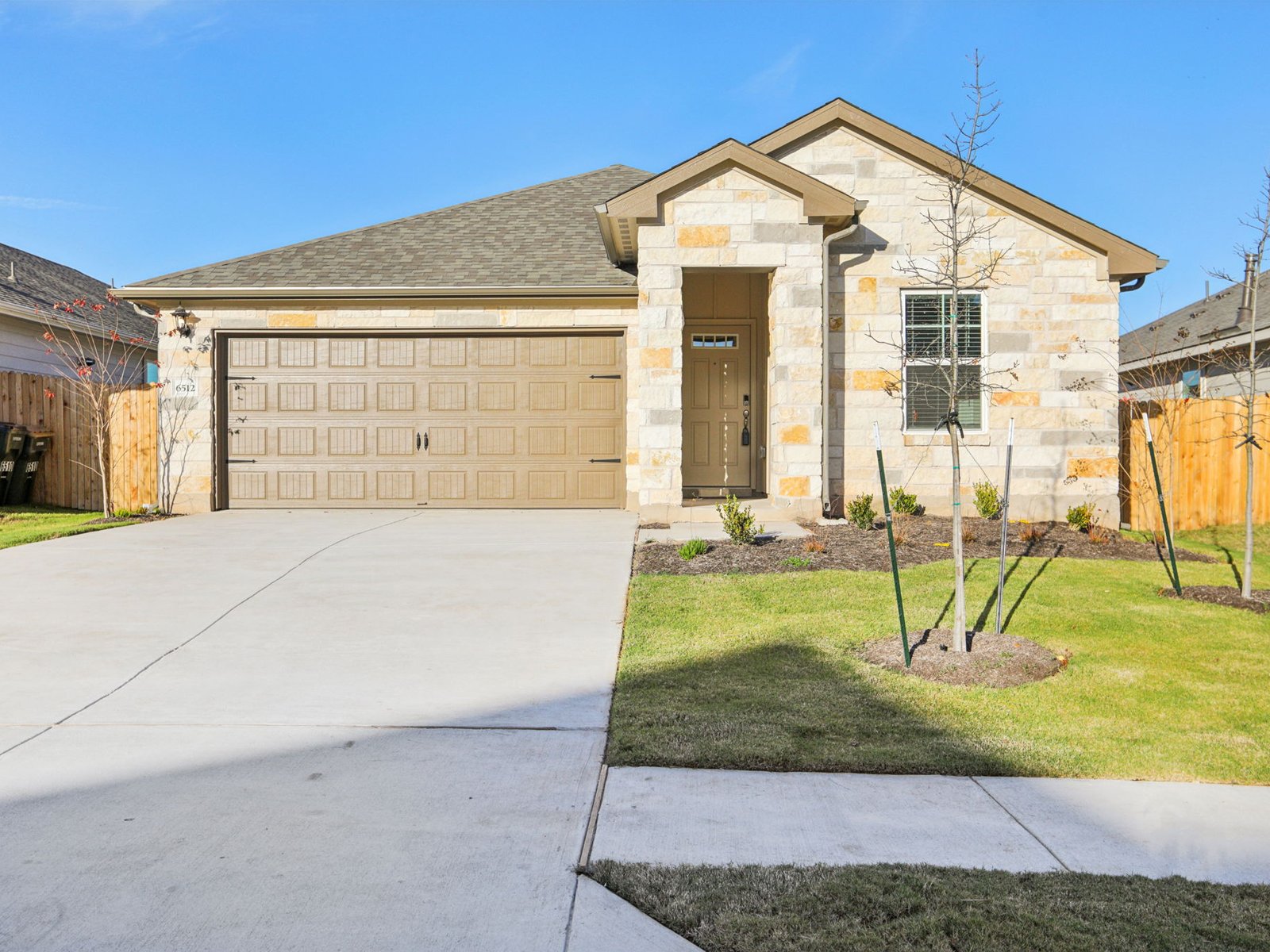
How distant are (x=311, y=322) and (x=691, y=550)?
281 inches

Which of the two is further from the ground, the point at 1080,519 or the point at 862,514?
the point at 862,514

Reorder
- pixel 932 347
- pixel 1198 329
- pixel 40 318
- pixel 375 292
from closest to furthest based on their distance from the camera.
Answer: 1. pixel 932 347
2. pixel 375 292
3. pixel 40 318
4. pixel 1198 329

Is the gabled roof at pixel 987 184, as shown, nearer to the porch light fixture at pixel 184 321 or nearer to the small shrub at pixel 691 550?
the small shrub at pixel 691 550

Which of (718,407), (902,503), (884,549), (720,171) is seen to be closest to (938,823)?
(884,549)

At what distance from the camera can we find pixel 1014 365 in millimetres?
12109

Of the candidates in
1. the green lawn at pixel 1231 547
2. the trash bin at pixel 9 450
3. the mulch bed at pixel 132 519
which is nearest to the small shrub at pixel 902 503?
the green lawn at pixel 1231 547

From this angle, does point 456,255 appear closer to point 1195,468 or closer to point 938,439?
point 938,439

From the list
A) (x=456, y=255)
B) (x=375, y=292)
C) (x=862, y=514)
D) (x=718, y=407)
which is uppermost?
(x=456, y=255)

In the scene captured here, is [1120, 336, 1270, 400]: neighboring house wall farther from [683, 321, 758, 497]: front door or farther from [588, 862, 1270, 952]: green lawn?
[588, 862, 1270, 952]: green lawn

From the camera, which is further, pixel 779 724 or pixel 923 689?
pixel 923 689

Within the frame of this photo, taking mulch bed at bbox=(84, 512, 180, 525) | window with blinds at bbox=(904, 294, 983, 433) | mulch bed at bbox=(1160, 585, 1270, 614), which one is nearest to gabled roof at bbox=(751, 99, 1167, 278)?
window with blinds at bbox=(904, 294, 983, 433)

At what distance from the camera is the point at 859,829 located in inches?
135

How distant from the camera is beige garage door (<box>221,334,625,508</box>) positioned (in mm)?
12852

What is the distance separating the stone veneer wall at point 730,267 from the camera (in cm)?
1096
